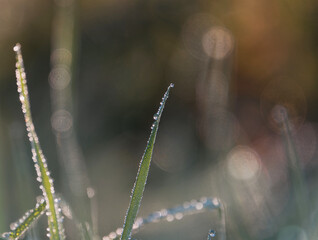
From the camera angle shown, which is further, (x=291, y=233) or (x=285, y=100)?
(x=285, y=100)

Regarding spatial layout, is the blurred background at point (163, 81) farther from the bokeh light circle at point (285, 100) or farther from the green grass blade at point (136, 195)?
the green grass blade at point (136, 195)

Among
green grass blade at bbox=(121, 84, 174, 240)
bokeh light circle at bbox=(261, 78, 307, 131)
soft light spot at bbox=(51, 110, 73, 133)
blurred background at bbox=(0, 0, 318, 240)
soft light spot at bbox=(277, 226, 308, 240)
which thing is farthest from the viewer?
bokeh light circle at bbox=(261, 78, 307, 131)

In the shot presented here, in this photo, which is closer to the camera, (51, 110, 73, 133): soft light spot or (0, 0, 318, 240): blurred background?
(51, 110, 73, 133): soft light spot

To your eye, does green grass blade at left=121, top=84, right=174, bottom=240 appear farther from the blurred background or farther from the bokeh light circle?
the bokeh light circle

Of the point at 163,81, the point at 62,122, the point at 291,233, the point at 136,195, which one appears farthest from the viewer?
the point at 163,81

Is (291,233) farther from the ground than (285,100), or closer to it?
closer to it

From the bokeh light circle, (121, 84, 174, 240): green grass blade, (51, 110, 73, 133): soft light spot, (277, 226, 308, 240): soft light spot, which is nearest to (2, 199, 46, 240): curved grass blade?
(121, 84, 174, 240): green grass blade

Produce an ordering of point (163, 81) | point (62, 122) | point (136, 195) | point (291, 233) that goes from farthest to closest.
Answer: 1. point (163, 81)
2. point (62, 122)
3. point (291, 233)
4. point (136, 195)

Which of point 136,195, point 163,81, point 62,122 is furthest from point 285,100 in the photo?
point 136,195

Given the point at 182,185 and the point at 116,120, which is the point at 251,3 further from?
the point at 182,185

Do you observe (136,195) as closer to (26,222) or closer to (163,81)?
(26,222)

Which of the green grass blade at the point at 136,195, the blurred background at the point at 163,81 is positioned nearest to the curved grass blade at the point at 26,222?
the green grass blade at the point at 136,195
